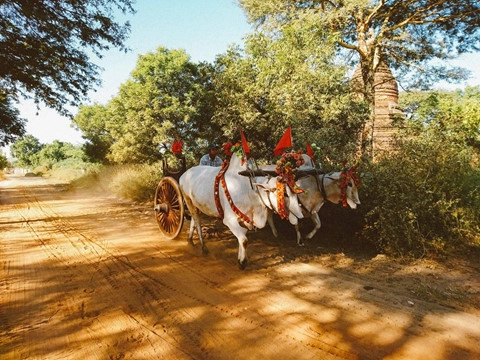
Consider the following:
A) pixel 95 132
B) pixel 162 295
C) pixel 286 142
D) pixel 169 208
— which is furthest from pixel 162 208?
pixel 95 132

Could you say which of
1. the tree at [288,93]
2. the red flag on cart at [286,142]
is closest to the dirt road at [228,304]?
the red flag on cart at [286,142]

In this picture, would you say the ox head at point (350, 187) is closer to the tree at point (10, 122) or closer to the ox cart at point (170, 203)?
the ox cart at point (170, 203)

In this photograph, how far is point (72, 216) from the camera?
31.0ft

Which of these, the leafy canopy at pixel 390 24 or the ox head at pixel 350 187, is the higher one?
the leafy canopy at pixel 390 24

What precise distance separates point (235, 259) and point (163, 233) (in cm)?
212

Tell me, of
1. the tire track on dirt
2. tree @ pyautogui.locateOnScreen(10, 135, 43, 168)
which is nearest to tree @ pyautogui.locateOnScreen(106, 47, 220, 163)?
the tire track on dirt

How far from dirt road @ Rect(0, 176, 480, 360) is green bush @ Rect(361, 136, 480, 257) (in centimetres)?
44

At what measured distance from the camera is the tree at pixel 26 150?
6962 cm

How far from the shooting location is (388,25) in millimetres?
12367

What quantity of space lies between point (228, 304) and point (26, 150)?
93785 mm

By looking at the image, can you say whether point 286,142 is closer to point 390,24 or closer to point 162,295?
point 162,295

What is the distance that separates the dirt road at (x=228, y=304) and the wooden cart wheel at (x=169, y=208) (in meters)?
0.44

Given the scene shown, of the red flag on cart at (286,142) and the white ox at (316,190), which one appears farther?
the white ox at (316,190)

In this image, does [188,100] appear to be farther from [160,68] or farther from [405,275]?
[405,275]
